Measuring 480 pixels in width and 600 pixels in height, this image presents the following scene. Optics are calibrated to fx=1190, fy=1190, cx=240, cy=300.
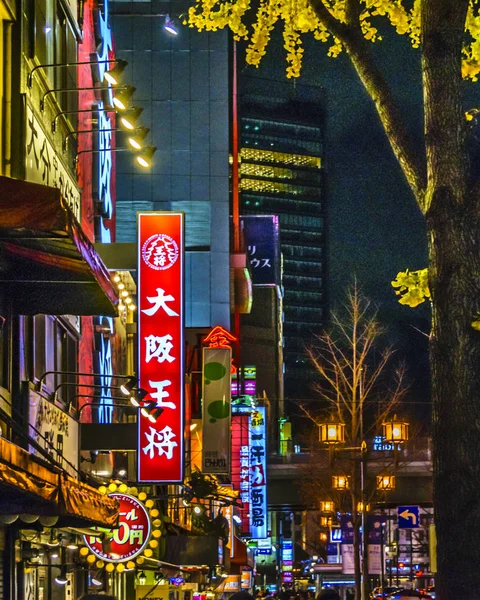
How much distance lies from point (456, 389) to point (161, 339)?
11168 millimetres

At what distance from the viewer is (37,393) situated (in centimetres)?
1689

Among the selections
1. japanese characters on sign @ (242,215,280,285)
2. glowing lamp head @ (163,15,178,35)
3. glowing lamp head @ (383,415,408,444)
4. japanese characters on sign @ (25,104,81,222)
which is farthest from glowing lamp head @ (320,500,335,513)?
japanese characters on sign @ (242,215,280,285)

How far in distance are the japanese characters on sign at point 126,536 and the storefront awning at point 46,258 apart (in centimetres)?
660

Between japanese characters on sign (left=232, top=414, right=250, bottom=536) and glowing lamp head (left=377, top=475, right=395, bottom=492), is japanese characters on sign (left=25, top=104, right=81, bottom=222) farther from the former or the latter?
japanese characters on sign (left=232, top=414, right=250, bottom=536)

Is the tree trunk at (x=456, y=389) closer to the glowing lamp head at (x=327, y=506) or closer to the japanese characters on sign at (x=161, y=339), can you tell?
the japanese characters on sign at (x=161, y=339)

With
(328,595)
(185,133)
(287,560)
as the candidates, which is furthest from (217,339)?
(287,560)

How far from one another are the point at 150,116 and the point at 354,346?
18691 millimetres

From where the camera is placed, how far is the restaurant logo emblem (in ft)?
69.7

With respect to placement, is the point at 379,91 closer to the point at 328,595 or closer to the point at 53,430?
the point at 53,430

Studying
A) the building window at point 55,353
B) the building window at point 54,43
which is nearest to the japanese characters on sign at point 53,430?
the building window at point 55,353

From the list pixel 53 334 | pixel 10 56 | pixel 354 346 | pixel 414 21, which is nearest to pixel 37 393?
pixel 53 334

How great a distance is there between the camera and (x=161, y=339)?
21.5 meters

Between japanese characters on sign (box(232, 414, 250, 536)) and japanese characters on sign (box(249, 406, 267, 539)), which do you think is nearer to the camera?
japanese characters on sign (box(232, 414, 250, 536))

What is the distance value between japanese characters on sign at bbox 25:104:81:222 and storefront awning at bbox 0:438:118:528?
3672 millimetres
